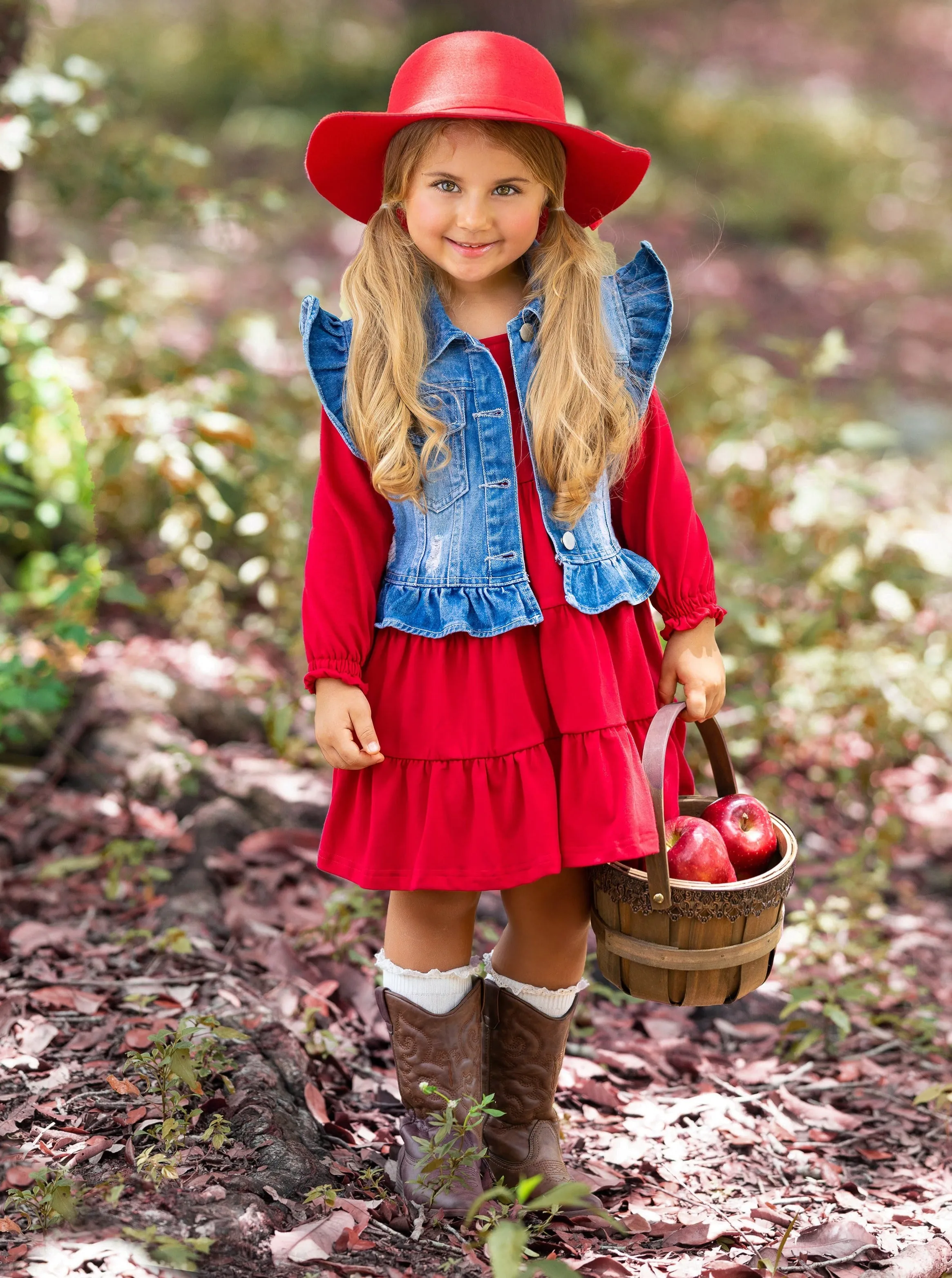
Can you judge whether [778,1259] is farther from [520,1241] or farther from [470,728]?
[470,728]

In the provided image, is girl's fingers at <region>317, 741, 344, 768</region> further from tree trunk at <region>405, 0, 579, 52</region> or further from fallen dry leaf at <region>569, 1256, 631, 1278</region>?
tree trunk at <region>405, 0, 579, 52</region>

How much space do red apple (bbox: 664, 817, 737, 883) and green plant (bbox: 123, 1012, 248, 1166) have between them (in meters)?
0.87

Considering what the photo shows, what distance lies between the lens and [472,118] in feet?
6.52

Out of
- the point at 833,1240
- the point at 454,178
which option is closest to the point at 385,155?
the point at 454,178

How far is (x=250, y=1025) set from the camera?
2.51 meters

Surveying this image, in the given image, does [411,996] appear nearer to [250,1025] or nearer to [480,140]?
[250,1025]

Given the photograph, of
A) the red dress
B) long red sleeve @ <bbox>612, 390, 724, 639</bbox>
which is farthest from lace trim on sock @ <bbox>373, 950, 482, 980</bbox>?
long red sleeve @ <bbox>612, 390, 724, 639</bbox>

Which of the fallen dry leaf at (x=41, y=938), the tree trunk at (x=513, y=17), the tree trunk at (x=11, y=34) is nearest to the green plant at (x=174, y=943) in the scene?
the fallen dry leaf at (x=41, y=938)

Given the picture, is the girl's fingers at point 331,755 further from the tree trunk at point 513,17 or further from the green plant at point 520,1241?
the tree trunk at point 513,17

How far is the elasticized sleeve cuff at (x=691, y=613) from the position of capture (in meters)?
2.24

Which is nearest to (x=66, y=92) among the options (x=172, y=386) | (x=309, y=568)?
(x=172, y=386)

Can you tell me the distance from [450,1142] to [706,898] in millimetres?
621

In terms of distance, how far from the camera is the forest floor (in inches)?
80.3

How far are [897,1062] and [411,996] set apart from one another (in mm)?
1294
